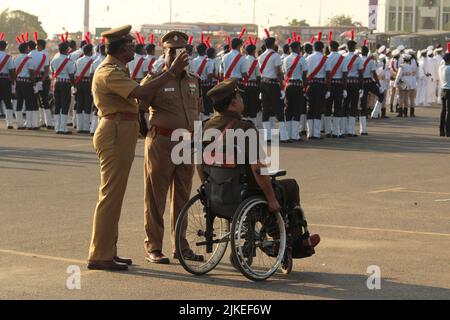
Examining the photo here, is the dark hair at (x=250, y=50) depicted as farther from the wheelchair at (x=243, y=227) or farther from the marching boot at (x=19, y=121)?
the wheelchair at (x=243, y=227)

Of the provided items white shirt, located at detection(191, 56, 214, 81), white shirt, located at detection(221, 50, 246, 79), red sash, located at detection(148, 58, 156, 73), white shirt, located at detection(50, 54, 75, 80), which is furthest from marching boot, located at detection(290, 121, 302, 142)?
white shirt, located at detection(50, 54, 75, 80)

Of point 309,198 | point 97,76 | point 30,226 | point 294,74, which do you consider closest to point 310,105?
point 294,74

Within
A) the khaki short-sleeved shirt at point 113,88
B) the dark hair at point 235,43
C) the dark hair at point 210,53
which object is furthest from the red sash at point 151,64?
the khaki short-sleeved shirt at point 113,88

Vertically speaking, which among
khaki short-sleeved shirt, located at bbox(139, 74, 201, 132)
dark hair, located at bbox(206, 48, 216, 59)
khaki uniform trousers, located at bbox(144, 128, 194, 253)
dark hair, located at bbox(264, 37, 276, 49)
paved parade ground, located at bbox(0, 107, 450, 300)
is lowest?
paved parade ground, located at bbox(0, 107, 450, 300)

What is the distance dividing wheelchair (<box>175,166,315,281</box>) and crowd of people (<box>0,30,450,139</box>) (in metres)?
13.5

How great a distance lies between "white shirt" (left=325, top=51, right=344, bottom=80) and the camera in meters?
25.3

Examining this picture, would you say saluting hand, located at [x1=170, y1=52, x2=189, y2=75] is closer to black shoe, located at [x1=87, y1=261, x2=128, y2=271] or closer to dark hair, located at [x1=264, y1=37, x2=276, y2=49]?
black shoe, located at [x1=87, y1=261, x2=128, y2=271]

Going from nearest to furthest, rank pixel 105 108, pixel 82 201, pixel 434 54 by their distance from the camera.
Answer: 1. pixel 105 108
2. pixel 82 201
3. pixel 434 54


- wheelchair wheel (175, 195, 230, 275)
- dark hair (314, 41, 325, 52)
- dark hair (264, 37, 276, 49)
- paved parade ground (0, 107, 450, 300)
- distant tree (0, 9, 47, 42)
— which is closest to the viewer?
paved parade ground (0, 107, 450, 300)

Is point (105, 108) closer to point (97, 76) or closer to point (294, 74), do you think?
point (97, 76)

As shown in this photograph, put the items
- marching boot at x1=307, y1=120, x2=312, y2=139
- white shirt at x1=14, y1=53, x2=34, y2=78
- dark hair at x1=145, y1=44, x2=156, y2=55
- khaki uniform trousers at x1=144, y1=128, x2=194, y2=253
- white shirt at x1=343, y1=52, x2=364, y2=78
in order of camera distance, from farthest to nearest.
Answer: dark hair at x1=145, y1=44, x2=156, y2=55 → white shirt at x1=14, y1=53, x2=34, y2=78 → white shirt at x1=343, y1=52, x2=364, y2=78 → marching boot at x1=307, y1=120, x2=312, y2=139 → khaki uniform trousers at x1=144, y1=128, x2=194, y2=253

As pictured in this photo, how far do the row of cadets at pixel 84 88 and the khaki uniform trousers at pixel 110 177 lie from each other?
53.2ft
